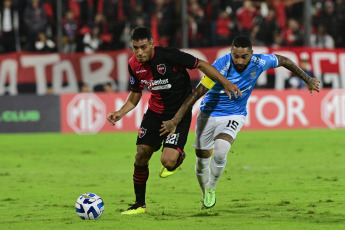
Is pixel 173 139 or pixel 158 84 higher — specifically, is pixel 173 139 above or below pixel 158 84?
below

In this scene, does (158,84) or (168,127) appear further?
(158,84)

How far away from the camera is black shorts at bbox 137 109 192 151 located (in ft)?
26.0

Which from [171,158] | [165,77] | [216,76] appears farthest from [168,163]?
[216,76]

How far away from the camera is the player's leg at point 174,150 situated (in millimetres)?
7770

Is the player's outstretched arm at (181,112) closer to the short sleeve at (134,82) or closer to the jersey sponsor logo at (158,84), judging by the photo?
the jersey sponsor logo at (158,84)

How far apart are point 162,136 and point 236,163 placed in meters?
5.52

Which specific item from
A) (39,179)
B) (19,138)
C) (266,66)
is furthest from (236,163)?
(19,138)

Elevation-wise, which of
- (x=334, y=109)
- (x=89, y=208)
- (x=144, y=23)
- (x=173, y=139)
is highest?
(x=144, y=23)

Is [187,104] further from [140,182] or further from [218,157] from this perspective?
[140,182]

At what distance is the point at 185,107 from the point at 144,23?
40.9 ft

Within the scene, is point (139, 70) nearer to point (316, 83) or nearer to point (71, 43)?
point (316, 83)

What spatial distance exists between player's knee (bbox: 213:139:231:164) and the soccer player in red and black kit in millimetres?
394

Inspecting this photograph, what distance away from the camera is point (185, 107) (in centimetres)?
775

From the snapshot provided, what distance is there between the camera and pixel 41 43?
1947cm
